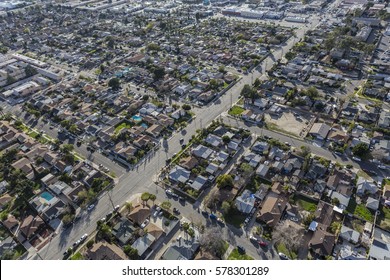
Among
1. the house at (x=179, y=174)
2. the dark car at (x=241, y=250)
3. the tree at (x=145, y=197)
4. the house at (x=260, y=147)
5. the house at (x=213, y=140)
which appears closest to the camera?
the dark car at (x=241, y=250)

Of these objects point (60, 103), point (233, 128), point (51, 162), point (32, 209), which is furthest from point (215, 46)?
point (32, 209)

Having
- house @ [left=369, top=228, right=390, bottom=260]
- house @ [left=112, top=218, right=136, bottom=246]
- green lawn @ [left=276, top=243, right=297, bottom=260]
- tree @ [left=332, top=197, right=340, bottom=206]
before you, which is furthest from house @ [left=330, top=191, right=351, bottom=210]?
house @ [left=112, top=218, right=136, bottom=246]

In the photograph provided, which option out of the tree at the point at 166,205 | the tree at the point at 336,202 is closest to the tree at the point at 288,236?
the tree at the point at 336,202

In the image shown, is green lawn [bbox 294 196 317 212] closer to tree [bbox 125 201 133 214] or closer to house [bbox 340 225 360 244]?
house [bbox 340 225 360 244]

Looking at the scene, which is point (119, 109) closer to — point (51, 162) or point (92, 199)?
point (51, 162)

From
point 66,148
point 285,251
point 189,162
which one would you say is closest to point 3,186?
point 66,148

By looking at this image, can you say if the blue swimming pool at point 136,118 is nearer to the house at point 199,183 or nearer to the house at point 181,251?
the house at point 199,183

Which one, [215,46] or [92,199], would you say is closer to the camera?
[92,199]

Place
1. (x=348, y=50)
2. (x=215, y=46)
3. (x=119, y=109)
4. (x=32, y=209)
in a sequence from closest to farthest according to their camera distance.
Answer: (x=32, y=209) → (x=119, y=109) → (x=348, y=50) → (x=215, y=46)
